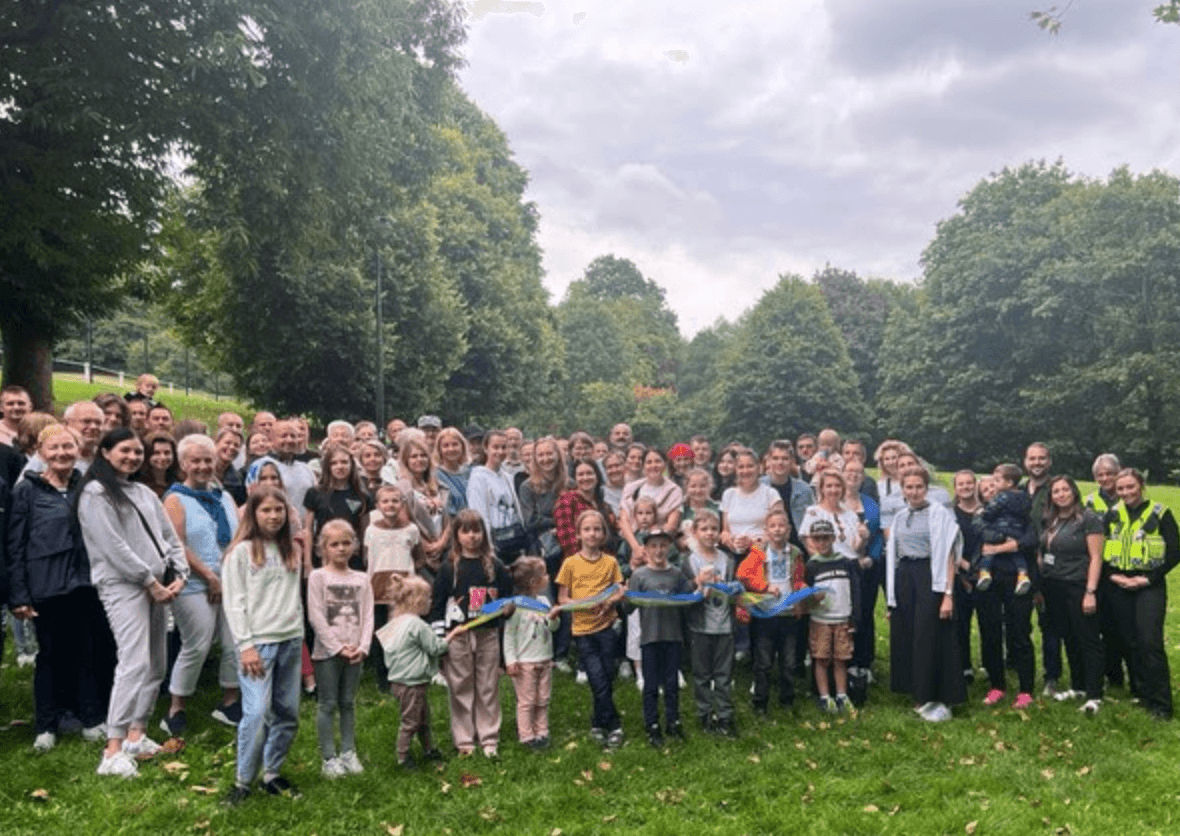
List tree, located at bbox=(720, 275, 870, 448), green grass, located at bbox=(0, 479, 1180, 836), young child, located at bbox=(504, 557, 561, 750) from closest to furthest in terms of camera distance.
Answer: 1. green grass, located at bbox=(0, 479, 1180, 836)
2. young child, located at bbox=(504, 557, 561, 750)
3. tree, located at bbox=(720, 275, 870, 448)

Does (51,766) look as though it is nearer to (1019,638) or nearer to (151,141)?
(1019,638)

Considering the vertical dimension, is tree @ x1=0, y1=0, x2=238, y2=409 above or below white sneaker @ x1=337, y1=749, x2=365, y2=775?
above

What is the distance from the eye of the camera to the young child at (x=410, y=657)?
259 inches

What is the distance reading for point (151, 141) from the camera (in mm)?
14492

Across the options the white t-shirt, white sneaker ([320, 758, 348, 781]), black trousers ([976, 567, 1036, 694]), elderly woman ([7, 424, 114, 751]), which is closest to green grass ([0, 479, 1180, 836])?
white sneaker ([320, 758, 348, 781])

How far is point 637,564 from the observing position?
802cm

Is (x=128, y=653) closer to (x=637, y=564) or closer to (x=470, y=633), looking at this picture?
(x=470, y=633)

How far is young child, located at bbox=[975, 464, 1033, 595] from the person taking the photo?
28.1 feet

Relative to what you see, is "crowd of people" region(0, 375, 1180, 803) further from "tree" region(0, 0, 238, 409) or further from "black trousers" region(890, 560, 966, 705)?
"tree" region(0, 0, 238, 409)

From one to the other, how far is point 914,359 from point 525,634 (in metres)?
Result: 39.4

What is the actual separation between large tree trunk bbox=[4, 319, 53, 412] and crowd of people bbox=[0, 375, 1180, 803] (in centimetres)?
1258

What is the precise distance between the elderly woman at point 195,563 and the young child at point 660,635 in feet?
10.5

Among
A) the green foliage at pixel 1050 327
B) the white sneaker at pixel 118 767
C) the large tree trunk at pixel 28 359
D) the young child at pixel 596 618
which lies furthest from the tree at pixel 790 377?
the white sneaker at pixel 118 767

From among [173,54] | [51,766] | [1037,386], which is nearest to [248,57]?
[173,54]
